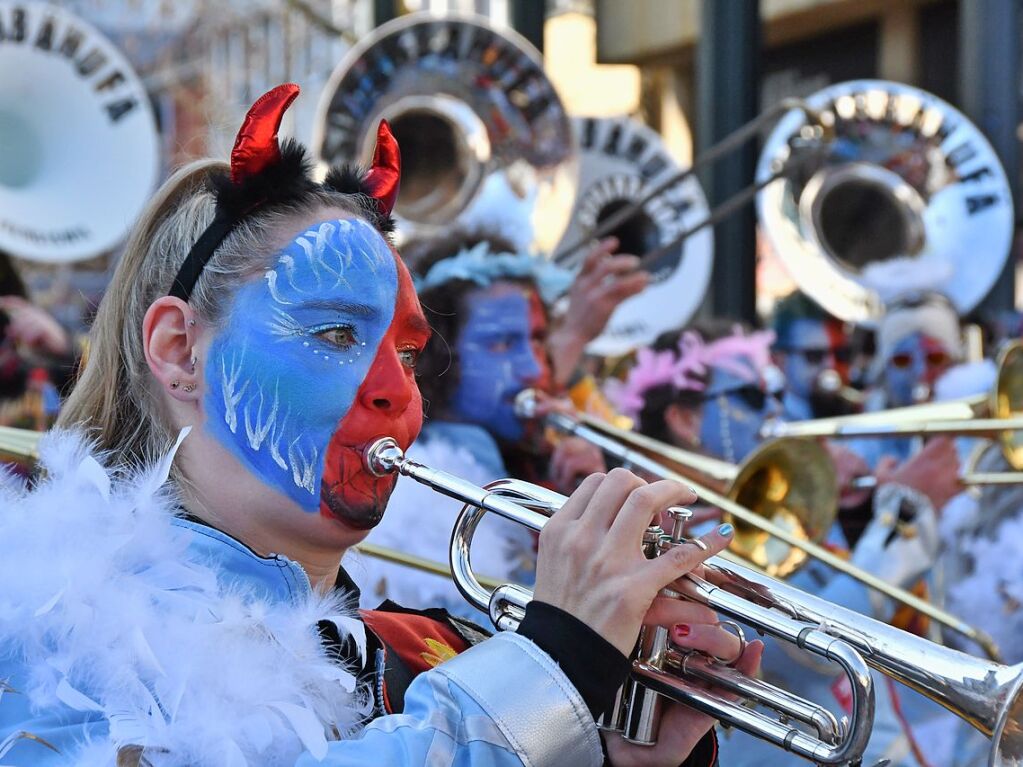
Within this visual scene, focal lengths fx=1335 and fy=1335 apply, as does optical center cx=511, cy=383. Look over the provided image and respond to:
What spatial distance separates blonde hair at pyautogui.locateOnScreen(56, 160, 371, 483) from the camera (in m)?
1.58

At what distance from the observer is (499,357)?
3656 mm

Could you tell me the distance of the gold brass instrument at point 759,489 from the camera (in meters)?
3.24

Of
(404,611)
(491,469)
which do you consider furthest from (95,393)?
(491,469)

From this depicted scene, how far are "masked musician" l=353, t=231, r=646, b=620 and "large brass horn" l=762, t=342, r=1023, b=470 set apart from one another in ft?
2.45

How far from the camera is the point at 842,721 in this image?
1.51 metres

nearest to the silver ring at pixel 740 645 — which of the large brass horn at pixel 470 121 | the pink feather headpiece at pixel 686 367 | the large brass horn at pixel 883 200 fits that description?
the pink feather headpiece at pixel 686 367

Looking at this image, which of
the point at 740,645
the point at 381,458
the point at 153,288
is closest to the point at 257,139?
the point at 153,288

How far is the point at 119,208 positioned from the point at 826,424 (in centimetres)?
348

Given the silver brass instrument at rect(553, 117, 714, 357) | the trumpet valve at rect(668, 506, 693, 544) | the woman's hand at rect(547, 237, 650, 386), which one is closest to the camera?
the trumpet valve at rect(668, 506, 693, 544)

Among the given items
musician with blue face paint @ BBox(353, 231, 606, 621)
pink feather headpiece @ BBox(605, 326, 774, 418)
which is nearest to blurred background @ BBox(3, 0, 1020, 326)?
pink feather headpiece @ BBox(605, 326, 774, 418)

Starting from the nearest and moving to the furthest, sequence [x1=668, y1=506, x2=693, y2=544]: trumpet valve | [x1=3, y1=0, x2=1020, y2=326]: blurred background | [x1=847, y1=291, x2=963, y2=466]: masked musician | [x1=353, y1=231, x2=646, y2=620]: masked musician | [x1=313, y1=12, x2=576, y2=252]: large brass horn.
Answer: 1. [x1=668, y1=506, x2=693, y2=544]: trumpet valve
2. [x1=353, y1=231, x2=646, y2=620]: masked musician
3. [x1=313, y1=12, x2=576, y2=252]: large brass horn
4. [x1=847, y1=291, x2=963, y2=466]: masked musician
5. [x1=3, y1=0, x2=1020, y2=326]: blurred background

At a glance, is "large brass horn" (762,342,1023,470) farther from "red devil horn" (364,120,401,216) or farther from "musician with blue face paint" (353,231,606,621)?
"red devil horn" (364,120,401,216)

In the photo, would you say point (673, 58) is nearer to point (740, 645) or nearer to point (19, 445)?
point (19, 445)

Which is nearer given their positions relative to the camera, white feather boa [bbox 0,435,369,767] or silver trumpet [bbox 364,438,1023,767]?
white feather boa [bbox 0,435,369,767]
